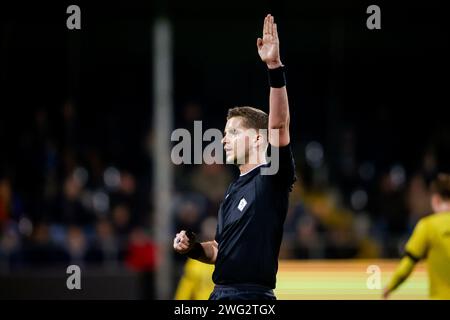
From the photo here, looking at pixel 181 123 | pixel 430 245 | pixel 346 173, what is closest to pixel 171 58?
pixel 181 123

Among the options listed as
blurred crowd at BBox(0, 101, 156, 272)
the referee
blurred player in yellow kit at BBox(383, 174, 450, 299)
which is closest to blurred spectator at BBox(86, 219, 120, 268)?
blurred crowd at BBox(0, 101, 156, 272)

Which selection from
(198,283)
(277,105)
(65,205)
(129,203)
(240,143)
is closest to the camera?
(277,105)

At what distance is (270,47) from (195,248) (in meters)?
1.15

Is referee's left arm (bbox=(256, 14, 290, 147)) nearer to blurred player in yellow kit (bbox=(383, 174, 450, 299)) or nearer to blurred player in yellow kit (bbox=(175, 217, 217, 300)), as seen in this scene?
blurred player in yellow kit (bbox=(383, 174, 450, 299))

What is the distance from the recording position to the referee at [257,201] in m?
4.37

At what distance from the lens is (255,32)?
14.2 metres

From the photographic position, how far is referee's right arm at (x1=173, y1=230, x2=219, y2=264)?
185 inches

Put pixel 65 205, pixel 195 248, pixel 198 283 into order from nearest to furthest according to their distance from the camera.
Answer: pixel 195 248 → pixel 198 283 → pixel 65 205

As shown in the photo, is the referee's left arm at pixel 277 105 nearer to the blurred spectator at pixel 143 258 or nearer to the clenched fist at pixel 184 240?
the clenched fist at pixel 184 240

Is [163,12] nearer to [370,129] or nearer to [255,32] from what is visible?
[255,32]

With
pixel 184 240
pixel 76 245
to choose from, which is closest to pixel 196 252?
pixel 184 240

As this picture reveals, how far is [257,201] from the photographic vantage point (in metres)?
4.51

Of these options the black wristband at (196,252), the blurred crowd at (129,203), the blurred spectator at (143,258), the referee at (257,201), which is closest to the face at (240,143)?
the referee at (257,201)

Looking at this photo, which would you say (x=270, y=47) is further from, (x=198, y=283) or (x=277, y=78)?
(x=198, y=283)
